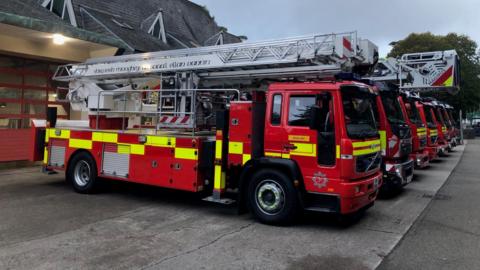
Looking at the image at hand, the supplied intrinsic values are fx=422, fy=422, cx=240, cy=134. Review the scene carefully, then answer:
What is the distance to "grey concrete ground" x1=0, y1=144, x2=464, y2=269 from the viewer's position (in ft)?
16.4

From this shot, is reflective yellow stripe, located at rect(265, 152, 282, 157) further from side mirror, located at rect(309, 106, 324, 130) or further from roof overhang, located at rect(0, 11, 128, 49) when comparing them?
roof overhang, located at rect(0, 11, 128, 49)

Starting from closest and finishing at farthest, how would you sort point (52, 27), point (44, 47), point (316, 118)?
point (316, 118), point (52, 27), point (44, 47)

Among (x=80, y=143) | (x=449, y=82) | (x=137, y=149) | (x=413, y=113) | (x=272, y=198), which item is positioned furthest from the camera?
(x=449, y=82)

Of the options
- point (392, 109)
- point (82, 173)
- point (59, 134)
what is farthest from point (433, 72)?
point (59, 134)

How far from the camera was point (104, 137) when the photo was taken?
8.88 metres

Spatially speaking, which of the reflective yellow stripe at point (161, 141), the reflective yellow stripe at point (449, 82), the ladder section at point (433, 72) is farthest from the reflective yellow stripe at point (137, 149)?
the reflective yellow stripe at point (449, 82)

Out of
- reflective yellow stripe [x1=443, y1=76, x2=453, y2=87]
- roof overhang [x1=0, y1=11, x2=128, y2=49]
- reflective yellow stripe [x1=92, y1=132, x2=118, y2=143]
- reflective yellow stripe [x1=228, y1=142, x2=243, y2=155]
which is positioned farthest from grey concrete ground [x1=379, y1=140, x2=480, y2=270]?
roof overhang [x1=0, y1=11, x2=128, y2=49]

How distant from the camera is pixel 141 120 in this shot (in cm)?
1005

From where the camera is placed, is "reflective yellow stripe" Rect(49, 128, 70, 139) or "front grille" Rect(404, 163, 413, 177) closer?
"front grille" Rect(404, 163, 413, 177)

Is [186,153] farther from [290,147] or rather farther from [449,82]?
[449,82]

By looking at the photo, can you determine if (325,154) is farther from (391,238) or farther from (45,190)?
(45,190)

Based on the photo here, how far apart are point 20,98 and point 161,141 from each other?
8046 millimetres

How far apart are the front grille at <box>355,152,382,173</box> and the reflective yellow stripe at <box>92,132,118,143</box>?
4.94m

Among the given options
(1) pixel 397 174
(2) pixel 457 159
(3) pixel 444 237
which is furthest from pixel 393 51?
(3) pixel 444 237
